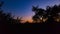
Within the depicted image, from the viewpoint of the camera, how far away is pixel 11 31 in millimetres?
8086

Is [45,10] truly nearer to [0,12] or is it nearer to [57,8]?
[57,8]

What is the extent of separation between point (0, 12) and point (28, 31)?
11710 millimetres

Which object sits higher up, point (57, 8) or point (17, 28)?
point (57, 8)

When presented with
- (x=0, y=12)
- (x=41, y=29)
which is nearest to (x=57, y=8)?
(x=0, y=12)

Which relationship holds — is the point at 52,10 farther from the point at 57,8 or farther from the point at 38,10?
the point at 38,10

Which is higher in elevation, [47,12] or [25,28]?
[47,12]

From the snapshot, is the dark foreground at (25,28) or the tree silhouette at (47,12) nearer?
the dark foreground at (25,28)

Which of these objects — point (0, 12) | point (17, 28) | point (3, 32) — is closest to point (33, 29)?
point (17, 28)

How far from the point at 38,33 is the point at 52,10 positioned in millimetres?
11950

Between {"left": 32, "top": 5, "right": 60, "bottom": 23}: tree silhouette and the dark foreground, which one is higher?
{"left": 32, "top": 5, "right": 60, "bottom": 23}: tree silhouette

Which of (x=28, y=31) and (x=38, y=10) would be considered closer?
(x=28, y=31)

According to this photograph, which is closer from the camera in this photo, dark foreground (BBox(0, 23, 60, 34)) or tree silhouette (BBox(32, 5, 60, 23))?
dark foreground (BBox(0, 23, 60, 34))

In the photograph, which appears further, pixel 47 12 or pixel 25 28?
pixel 47 12

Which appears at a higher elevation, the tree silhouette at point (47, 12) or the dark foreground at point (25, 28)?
the tree silhouette at point (47, 12)
